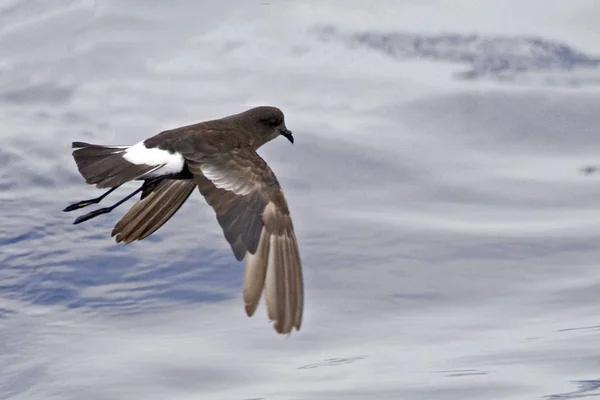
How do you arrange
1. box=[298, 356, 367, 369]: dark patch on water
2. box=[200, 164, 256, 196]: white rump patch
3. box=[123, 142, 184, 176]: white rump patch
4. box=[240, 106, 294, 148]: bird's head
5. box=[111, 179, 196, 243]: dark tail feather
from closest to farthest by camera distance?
box=[200, 164, 256, 196]: white rump patch < box=[123, 142, 184, 176]: white rump patch < box=[111, 179, 196, 243]: dark tail feather < box=[240, 106, 294, 148]: bird's head < box=[298, 356, 367, 369]: dark patch on water

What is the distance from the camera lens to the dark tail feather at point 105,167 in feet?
19.8

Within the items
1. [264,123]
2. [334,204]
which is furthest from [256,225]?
[334,204]

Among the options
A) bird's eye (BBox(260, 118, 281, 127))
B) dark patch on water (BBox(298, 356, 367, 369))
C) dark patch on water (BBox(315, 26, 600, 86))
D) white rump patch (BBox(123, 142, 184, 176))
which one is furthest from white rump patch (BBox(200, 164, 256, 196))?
dark patch on water (BBox(315, 26, 600, 86))

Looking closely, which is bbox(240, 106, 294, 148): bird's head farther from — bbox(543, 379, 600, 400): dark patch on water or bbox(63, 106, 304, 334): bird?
bbox(543, 379, 600, 400): dark patch on water

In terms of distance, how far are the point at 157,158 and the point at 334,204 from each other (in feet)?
10.6

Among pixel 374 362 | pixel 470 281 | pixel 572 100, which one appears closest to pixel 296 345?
pixel 374 362

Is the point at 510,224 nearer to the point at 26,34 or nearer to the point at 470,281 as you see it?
the point at 470,281

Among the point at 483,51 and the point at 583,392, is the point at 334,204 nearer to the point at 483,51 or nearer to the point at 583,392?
the point at 583,392

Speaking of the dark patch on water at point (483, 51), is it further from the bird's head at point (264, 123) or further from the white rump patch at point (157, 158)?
the white rump patch at point (157, 158)

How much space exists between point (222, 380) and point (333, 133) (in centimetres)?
322

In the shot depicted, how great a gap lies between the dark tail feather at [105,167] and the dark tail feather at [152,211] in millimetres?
441

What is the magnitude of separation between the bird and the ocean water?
4.09 ft

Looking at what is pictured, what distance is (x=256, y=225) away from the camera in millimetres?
6070

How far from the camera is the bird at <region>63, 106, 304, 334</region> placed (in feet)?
18.9
